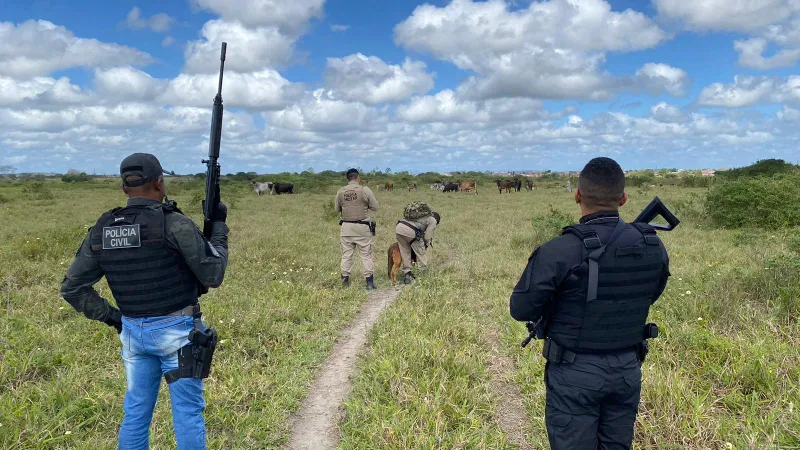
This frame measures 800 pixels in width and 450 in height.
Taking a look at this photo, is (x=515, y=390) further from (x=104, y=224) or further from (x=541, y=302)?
(x=104, y=224)

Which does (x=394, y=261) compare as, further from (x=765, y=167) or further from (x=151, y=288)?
A: (x=765, y=167)

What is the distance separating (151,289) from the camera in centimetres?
264

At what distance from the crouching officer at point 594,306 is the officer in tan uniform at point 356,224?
17.8ft

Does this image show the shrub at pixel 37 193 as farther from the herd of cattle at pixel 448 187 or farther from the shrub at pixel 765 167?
the shrub at pixel 765 167

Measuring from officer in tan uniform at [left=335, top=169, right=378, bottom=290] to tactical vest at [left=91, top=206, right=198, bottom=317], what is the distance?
5.03m

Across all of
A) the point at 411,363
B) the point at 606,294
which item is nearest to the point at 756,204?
the point at 411,363

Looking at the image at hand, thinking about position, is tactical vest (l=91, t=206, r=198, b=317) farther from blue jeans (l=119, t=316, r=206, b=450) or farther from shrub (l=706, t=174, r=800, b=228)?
shrub (l=706, t=174, r=800, b=228)

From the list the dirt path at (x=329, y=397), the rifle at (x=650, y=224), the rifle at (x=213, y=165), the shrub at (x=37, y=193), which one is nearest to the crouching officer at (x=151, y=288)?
the rifle at (x=213, y=165)

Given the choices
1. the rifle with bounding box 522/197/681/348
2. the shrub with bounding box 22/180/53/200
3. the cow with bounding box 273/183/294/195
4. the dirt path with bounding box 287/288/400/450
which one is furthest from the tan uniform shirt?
the cow with bounding box 273/183/294/195

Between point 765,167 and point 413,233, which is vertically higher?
point 765,167

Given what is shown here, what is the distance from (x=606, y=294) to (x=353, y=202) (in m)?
5.71

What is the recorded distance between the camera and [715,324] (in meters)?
4.69

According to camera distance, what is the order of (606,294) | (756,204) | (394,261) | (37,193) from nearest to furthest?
(606,294) < (394,261) < (756,204) < (37,193)

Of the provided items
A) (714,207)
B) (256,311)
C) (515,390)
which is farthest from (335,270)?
(714,207)
